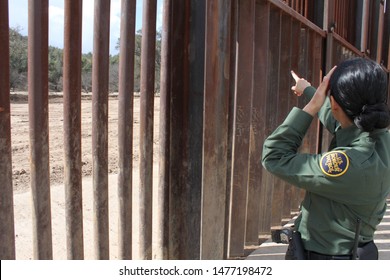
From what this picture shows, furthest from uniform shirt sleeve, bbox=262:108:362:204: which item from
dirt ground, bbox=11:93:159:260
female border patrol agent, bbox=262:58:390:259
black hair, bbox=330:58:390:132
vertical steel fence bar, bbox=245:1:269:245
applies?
vertical steel fence bar, bbox=245:1:269:245

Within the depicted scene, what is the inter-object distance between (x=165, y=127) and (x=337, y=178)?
1.28 metres

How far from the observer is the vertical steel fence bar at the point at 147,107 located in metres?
2.49

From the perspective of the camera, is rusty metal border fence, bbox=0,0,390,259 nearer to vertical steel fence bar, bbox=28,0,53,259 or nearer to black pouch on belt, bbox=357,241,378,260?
vertical steel fence bar, bbox=28,0,53,259

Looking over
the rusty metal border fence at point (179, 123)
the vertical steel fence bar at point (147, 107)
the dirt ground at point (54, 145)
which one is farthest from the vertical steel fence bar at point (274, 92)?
the dirt ground at point (54, 145)

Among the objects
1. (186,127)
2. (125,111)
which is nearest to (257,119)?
(186,127)

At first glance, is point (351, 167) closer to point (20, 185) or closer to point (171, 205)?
point (171, 205)

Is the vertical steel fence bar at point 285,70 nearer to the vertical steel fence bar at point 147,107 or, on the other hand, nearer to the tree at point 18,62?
the vertical steel fence bar at point 147,107

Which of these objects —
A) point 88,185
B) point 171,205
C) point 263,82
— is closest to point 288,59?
point 263,82

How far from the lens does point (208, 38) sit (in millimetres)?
2572

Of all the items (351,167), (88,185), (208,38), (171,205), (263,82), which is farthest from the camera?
(88,185)

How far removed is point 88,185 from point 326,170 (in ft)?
Answer: 19.3

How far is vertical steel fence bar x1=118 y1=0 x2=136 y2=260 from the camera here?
2326 mm
